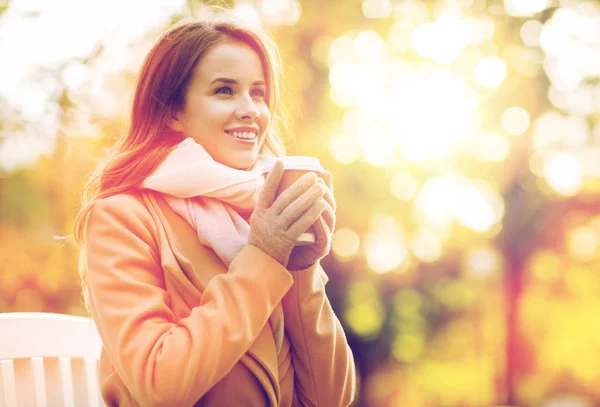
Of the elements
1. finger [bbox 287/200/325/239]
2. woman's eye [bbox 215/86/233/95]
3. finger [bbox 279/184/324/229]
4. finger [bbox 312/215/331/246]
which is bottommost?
finger [bbox 312/215/331/246]

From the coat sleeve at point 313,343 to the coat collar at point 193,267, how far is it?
0.08m

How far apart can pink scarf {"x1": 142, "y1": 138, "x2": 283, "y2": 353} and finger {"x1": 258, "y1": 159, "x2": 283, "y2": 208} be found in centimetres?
13

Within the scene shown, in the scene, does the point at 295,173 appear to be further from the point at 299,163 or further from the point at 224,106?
the point at 224,106

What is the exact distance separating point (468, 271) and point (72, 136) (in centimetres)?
450

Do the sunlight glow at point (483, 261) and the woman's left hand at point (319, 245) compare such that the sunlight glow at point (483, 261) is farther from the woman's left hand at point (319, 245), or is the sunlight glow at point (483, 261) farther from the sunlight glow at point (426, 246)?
the woman's left hand at point (319, 245)

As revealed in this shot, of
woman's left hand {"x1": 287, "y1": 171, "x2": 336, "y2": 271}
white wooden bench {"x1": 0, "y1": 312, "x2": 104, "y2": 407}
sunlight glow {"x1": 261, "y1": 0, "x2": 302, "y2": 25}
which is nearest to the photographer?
woman's left hand {"x1": 287, "y1": 171, "x2": 336, "y2": 271}

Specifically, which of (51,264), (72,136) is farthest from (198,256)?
(51,264)

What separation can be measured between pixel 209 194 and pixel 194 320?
31cm

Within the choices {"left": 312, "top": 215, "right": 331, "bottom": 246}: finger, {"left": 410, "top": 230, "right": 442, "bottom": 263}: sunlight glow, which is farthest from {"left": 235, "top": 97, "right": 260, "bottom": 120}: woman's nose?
{"left": 410, "top": 230, "right": 442, "bottom": 263}: sunlight glow

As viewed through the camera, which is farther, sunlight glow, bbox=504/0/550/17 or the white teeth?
sunlight glow, bbox=504/0/550/17

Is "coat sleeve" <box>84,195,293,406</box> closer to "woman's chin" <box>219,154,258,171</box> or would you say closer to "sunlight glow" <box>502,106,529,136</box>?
"woman's chin" <box>219,154,258,171</box>

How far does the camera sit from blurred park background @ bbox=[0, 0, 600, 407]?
5.95 meters

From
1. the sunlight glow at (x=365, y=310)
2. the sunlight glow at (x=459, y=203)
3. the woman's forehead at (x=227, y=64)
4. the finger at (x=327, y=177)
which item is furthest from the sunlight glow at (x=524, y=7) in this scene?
the finger at (x=327, y=177)

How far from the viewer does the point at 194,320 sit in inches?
48.6
